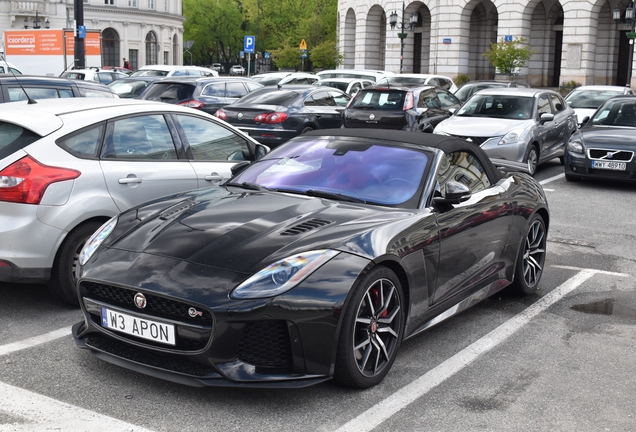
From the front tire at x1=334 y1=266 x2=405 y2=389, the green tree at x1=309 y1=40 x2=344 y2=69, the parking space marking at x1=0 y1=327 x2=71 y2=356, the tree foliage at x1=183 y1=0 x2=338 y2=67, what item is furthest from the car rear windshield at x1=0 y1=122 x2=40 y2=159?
the green tree at x1=309 y1=40 x2=344 y2=69

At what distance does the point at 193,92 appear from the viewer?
715 inches

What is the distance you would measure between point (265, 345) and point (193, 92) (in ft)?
47.7

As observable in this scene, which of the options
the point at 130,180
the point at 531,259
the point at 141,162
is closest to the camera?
the point at 130,180

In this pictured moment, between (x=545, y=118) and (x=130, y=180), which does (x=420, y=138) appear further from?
(x=545, y=118)

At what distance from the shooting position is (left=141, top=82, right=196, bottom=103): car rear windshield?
1805 centimetres

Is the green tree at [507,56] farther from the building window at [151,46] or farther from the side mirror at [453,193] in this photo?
the building window at [151,46]

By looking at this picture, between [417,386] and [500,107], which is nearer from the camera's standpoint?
[417,386]

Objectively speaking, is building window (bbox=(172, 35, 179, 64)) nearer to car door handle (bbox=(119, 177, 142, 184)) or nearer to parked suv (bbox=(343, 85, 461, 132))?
parked suv (bbox=(343, 85, 461, 132))

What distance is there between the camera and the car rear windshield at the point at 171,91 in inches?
711

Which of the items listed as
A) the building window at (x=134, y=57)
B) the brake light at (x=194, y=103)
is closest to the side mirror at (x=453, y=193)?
the brake light at (x=194, y=103)

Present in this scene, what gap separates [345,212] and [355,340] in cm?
86

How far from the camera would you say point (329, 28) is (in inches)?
2621

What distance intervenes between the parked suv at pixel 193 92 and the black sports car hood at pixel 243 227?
1278 centimetres

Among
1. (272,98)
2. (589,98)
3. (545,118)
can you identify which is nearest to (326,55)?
(589,98)
